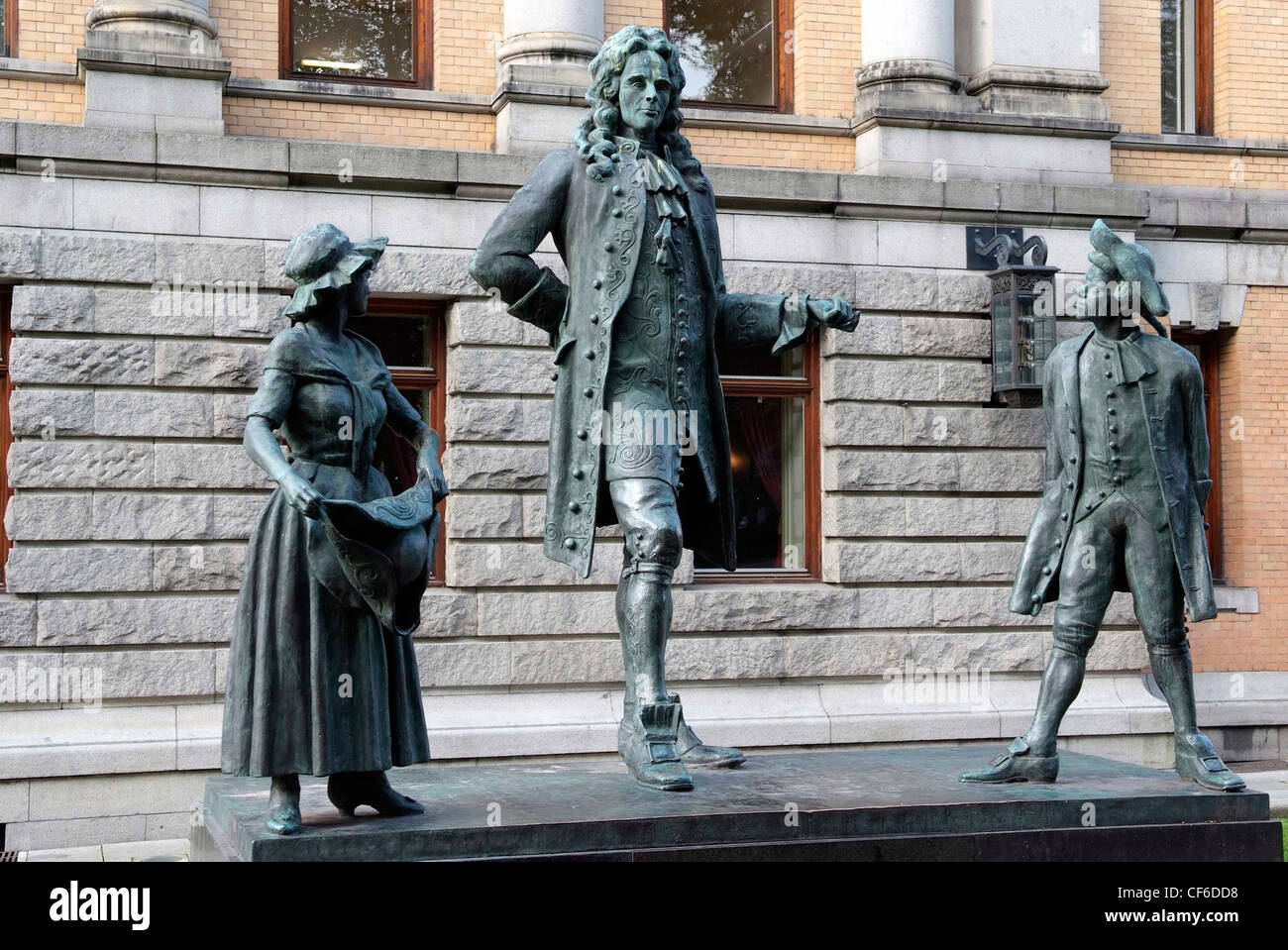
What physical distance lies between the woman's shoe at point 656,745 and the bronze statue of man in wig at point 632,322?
0.03 m

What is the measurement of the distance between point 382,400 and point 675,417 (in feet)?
4.37

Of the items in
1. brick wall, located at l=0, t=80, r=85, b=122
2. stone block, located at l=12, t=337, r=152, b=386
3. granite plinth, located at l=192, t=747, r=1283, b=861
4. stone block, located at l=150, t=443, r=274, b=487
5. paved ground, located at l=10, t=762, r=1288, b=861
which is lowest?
paved ground, located at l=10, t=762, r=1288, b=861

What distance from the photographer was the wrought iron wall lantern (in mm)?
13602

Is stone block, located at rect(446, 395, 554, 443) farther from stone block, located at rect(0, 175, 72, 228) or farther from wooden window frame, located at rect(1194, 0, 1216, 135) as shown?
wooden window frame, located at rect(1194, 0, 1216, 135)

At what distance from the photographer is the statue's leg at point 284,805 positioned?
18.2 feet

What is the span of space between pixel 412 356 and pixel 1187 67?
817cm

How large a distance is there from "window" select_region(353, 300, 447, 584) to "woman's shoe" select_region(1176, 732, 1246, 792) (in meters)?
7.14

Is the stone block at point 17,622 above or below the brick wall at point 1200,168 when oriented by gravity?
below

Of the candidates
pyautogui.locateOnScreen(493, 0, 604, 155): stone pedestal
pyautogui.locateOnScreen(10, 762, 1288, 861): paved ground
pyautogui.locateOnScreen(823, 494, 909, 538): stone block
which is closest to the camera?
pyautogui.locateOnScreen(10, 762, 1288, 861): paved ground

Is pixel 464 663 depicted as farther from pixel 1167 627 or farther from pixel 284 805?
pixel 284 805

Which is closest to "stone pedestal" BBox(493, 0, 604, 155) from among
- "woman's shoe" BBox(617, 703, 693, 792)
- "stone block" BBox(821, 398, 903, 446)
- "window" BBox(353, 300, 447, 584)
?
"window" BBox(353, 300, 447, 584)

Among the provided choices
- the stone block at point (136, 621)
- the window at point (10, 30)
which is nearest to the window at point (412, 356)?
the stone block at point (136, 621)

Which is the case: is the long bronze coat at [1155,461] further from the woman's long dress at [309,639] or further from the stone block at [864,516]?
the stone block at [864,516]
